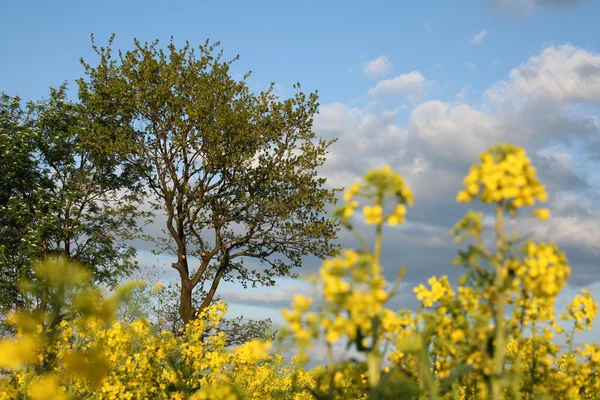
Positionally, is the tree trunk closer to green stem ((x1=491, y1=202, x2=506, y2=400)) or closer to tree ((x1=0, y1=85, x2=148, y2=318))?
tree ((x1=0, y1=85, x2=148, y2=318))

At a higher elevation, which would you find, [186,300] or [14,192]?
[14,192]

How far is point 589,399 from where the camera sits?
707cm

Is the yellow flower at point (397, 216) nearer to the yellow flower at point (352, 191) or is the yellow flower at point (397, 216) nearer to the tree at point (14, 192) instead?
the yellow flower at point (352, 191)

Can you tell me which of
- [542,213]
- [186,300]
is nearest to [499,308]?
[542,213]

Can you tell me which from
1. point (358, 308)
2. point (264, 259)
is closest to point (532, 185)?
point (358, 308)

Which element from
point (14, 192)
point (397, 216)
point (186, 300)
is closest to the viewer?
point (397, 216)

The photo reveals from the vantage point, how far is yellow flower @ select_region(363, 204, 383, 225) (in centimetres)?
248

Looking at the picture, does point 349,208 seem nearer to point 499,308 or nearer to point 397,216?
point 397,216

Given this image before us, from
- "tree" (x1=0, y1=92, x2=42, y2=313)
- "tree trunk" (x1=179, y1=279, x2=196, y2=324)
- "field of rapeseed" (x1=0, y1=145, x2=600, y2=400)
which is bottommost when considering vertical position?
"field of rapeseed" (x1=0, y1=145, x2=600, y2=400)

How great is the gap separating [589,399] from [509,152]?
5.91 m

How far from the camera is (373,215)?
2494 millimetres

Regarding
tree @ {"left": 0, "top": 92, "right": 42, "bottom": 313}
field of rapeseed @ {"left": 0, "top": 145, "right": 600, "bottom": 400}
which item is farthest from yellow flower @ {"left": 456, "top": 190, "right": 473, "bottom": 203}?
tree @ {"left": 0, "top": 92, "right": 42, "bottom": 313}

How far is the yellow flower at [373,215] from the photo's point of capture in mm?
2482

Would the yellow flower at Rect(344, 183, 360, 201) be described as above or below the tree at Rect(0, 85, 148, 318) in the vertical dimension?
below
